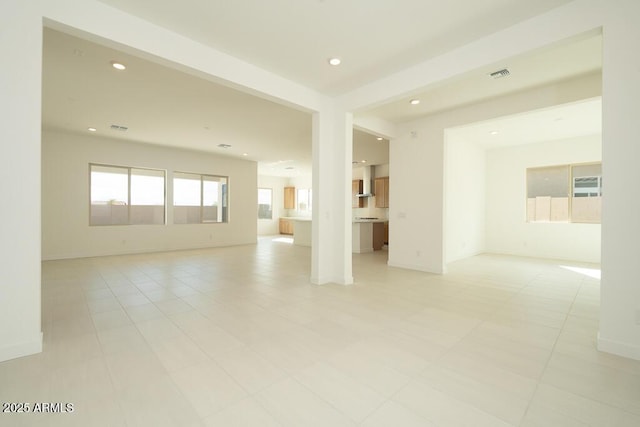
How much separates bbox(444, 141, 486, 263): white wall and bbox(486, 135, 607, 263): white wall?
0.32m

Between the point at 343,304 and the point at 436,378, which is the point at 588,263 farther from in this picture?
the point at 436,378

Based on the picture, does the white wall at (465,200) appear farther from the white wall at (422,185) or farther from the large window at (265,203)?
the large window at (265,203)

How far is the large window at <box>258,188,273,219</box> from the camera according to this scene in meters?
14.3

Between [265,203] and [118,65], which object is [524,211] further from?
[265,203]

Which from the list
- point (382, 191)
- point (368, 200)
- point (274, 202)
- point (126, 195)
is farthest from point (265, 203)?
point (126, 195)

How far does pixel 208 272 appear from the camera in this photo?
17.4 ft

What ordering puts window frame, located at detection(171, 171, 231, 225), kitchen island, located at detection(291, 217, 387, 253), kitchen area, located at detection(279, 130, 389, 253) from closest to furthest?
1. kitchen area, located at detection(279, 130, 389, 253)
2. kitchen island, located at detection(291, 217, 387, 253)
3. window frame, located at detection(171, 171, 231, 225)

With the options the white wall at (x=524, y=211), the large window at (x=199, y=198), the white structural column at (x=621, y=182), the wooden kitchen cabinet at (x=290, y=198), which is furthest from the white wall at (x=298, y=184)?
the white structural column at (x=621, y=182)

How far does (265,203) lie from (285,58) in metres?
11.4

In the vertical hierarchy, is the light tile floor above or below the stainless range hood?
below

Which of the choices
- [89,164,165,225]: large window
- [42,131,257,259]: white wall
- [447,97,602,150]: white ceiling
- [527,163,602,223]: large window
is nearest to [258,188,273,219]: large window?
[42,131,257,259]: white wall

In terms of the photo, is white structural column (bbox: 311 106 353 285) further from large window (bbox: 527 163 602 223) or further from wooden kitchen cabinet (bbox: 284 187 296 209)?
wooden kitchen cabinet (bbox: 284 187 296 209)

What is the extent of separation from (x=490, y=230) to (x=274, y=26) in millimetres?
8153

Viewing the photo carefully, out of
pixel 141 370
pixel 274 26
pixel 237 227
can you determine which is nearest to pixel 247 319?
pixel 141 370
